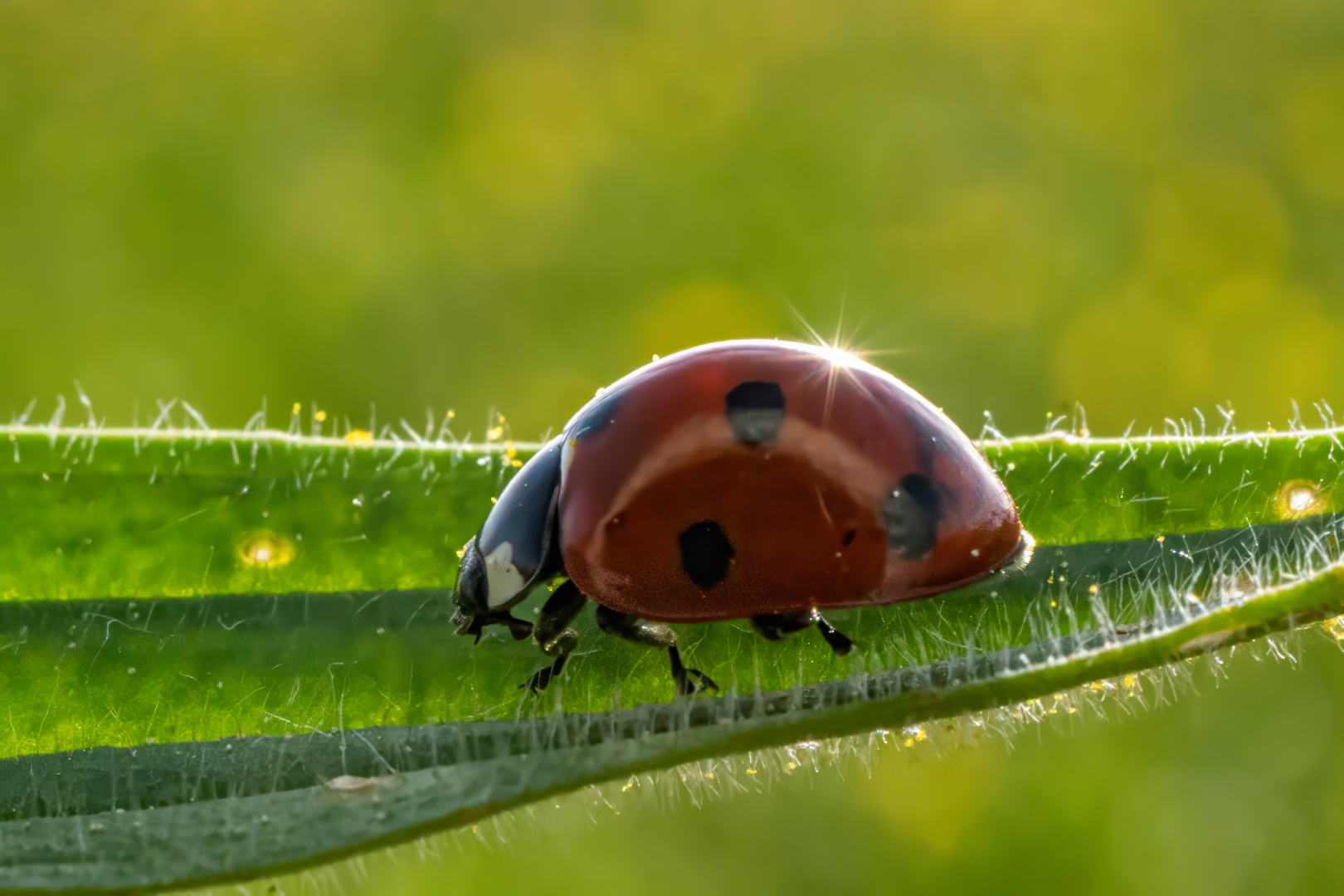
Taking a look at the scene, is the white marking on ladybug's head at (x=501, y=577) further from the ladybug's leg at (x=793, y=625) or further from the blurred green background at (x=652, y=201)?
the blurred green background at (x=652, y=201)

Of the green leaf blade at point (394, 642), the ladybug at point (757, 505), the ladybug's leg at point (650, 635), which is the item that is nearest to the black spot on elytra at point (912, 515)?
the ladybug at point (757, 505)

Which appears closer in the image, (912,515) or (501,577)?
(912,515)

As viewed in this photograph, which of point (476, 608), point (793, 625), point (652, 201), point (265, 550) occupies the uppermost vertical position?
point (652, 201)

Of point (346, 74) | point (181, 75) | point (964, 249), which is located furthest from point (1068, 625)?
point (181, 75)

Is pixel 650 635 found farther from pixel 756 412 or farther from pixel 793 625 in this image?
pixel 756 412

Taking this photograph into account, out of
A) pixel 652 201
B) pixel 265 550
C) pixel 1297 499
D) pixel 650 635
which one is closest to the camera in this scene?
pixel 1297 499

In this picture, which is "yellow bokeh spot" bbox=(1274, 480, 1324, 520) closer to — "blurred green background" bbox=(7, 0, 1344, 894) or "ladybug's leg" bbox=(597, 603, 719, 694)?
"ladybug's leg" bbox=(597, 603, 719, 694)

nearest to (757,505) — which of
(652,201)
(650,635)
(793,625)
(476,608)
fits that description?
(793,625)
